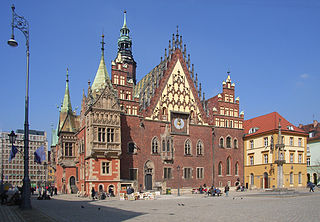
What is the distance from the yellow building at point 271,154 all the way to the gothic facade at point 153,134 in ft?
6.14

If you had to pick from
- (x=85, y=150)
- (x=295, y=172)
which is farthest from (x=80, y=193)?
(x=295, y=172)

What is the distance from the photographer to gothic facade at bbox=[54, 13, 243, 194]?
43.9 meters

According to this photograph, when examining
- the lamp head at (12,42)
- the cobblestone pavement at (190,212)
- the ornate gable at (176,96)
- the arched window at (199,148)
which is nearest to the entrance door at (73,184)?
the ornate gable at (176,96)

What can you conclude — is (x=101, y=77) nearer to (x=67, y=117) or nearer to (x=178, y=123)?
(x=67, y=117)

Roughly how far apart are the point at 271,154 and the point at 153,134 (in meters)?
19.3

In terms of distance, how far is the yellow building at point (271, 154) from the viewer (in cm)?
5341

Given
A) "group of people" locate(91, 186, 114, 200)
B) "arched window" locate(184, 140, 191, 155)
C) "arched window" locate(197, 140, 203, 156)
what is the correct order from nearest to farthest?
"group of people" locate(91, 186, 114, 200)
"arched window" locate(184, 140, 191, 155)
"arched window" locate(197, 140, 203, 156)

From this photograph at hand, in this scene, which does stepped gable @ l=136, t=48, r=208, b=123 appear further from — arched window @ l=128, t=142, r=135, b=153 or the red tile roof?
the red tile roof

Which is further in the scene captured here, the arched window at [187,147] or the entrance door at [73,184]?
the entrance door at [73,184]

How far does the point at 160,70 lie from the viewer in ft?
176

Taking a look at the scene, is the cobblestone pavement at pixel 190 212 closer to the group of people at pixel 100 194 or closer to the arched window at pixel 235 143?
the group of people at pixel 100 194

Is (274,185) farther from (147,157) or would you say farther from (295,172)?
(147,157)

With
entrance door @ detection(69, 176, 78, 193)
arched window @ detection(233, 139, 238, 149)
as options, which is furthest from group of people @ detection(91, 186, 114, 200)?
arched window @ detection(233, 139, 238, 149)

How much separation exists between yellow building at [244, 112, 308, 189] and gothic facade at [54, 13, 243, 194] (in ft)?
6.14
